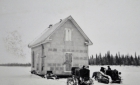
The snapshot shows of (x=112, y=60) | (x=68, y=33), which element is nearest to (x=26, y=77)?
(x=68, y=33)

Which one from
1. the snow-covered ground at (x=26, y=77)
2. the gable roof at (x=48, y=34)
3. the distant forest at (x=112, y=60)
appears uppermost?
the gable roof at (x=48, y=34)

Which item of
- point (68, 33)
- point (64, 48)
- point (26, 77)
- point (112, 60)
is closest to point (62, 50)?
point (64, 48)

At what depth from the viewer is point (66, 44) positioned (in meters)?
4.35

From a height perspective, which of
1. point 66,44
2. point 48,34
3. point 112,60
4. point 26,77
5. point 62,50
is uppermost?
point 48,34

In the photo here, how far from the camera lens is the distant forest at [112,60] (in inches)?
173

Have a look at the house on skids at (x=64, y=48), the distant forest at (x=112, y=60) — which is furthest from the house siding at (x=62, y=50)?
the distant forest at (x=112, y=60)

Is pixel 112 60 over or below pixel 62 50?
below

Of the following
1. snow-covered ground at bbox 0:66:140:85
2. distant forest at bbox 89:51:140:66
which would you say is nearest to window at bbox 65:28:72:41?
distant forest at bbox 89:51:140:66

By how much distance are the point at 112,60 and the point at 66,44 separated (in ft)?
3.24

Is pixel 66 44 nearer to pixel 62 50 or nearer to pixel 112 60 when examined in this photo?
pixel 62 50

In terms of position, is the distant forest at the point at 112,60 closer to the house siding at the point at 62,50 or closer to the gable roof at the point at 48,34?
the house siding at the point at 62,50

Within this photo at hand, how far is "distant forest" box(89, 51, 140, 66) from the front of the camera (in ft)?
14.5

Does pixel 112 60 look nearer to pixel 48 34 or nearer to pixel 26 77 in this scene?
pixel 48 34

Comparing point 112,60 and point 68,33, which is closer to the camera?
point 68,33
